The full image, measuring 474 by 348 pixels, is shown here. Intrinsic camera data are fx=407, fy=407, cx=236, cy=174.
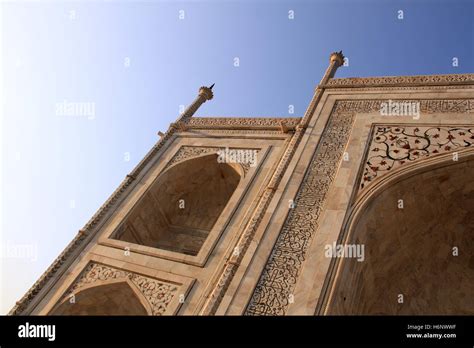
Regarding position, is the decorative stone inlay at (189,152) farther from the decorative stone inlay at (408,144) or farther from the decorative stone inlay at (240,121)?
the decorative stone inlay at (408,144)

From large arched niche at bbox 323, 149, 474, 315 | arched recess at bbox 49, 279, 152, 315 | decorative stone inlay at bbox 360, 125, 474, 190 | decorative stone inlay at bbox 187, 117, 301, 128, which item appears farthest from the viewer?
decorative stone inlay at bbox 187, 117, 301, 128

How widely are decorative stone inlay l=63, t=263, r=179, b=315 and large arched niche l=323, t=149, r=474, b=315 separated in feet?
6.03

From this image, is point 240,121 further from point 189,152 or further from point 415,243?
point 415,243

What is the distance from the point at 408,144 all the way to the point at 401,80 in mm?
1557

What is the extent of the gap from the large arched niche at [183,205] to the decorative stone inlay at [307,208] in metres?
1.39

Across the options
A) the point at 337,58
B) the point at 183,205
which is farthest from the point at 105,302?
the point at 337,58

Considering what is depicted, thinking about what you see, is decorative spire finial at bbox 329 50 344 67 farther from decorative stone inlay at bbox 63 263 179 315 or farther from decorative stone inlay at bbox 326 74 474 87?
decorative stone inlay at bbox 63 263 179 315

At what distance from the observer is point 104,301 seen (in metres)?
5.15

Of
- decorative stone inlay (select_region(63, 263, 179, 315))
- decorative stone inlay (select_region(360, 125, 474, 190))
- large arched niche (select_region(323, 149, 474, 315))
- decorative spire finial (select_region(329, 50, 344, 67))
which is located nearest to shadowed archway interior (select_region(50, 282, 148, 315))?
decorative stone inlay (select_region(63, 263, 179, 315))

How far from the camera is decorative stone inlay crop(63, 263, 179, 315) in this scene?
447 cm

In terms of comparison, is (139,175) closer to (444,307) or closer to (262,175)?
(262,175)

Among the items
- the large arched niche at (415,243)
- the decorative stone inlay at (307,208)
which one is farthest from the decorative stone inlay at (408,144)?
the decorative stone inlay at (307,208)

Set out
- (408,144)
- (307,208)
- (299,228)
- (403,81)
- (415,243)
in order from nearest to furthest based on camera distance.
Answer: (299,228), (307,208), (408,144), (415,243), (403,81)
